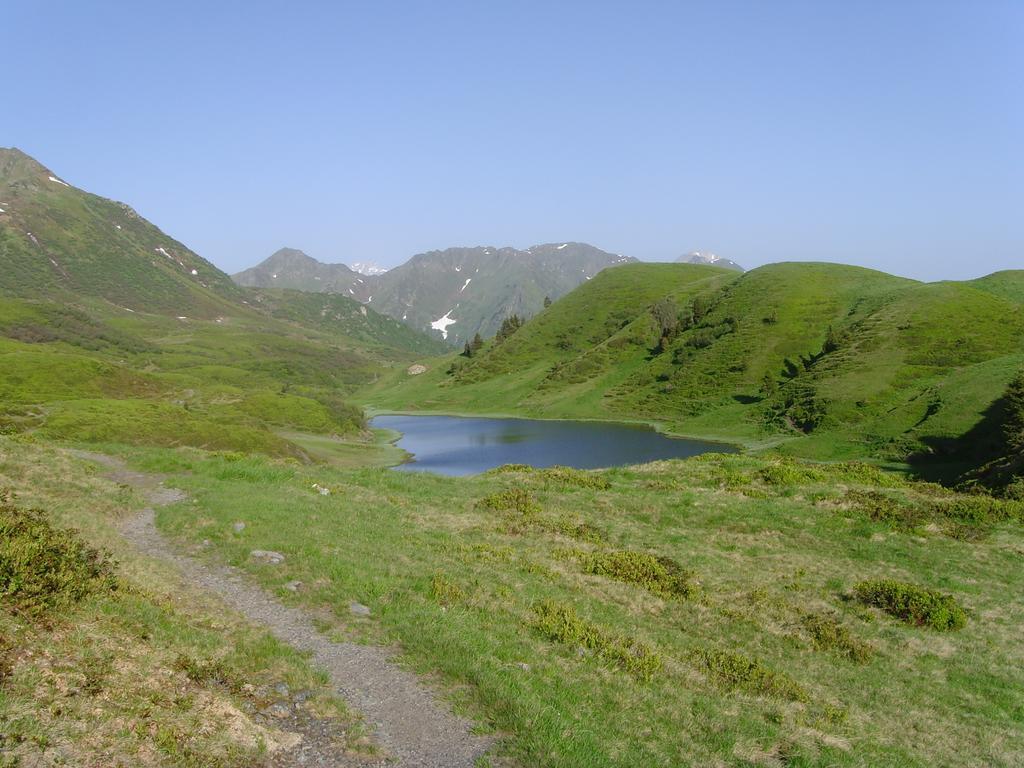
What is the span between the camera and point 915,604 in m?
20.4

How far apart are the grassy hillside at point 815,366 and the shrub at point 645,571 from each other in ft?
223

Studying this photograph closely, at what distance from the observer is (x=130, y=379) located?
11869 cm

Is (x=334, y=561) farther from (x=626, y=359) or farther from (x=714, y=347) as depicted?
(x=626, y=359)

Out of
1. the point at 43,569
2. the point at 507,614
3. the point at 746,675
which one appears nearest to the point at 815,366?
the point at 746,675

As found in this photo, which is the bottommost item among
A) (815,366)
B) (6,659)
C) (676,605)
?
(676,605)

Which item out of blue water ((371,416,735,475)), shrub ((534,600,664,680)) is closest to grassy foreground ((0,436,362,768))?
shrub ((534,600,664,680))

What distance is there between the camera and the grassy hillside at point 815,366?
3533 inches

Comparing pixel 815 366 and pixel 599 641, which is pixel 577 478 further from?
pixel 815 366

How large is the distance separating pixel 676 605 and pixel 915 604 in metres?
8.01

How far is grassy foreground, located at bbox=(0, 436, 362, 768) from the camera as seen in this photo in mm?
7980

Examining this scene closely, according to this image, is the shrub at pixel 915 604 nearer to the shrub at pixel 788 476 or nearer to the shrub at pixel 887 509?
the shrub at pixel 887 509

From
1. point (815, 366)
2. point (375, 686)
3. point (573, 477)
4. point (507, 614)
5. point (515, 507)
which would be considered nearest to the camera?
point (375, 686)

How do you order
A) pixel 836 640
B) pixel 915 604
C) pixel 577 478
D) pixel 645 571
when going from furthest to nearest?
1. pixel 577 478
2. pixel 645 571
3. pixel 915 604
4. pixel 836 640

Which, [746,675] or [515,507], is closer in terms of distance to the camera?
[746,675]
